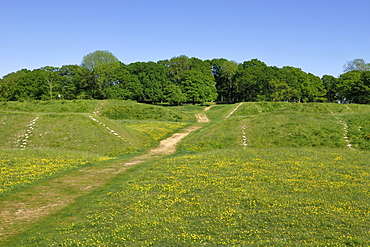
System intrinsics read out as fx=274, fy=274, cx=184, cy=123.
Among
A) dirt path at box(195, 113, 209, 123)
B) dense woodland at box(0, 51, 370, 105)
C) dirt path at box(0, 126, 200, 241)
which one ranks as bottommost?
dirt path at box(0, 126, 200, 241)

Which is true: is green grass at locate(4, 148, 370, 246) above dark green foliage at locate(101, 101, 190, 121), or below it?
below

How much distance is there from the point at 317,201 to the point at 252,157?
48.4ft

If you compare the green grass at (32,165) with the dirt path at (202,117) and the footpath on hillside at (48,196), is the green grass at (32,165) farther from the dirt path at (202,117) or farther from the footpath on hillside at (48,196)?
the dirt path at (202,117)

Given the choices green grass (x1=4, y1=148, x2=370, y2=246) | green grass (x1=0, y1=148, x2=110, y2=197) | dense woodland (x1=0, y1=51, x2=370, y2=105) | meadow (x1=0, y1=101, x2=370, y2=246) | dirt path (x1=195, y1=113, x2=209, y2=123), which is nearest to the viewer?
green grass (x1=4, y1=148, x2=370, y2=246)

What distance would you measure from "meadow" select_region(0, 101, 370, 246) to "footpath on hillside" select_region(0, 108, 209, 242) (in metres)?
0.68

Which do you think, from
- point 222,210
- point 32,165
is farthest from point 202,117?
point 222,210

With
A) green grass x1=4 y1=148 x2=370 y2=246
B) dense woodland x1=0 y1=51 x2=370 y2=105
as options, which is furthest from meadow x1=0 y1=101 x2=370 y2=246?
dense woodland x1=0 y1=51 x2=370 y2=105

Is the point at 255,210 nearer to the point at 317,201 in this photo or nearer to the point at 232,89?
the point at 317,201

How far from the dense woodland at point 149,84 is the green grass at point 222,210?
94.2 m

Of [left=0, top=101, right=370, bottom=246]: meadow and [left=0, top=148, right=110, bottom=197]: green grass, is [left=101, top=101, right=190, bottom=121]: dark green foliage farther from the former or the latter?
[left=0, top=148, right=110, bottom=197]: green grass

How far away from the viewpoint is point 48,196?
20.0 meters

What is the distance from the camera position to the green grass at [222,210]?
1233 cm

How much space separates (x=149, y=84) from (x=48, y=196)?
10760 centimetres

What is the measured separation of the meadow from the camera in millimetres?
12719
